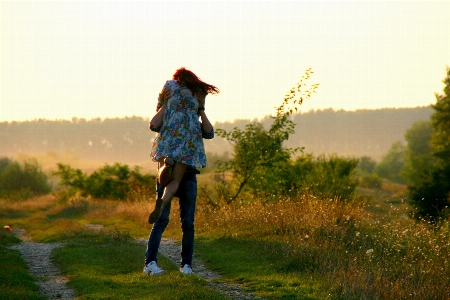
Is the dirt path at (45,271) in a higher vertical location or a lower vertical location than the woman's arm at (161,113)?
lower

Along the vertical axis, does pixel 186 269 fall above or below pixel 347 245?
above

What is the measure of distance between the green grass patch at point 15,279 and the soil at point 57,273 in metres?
0.15

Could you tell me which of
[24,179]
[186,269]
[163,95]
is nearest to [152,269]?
[186,269]

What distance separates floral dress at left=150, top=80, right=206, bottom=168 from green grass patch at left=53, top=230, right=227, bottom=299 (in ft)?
5.23

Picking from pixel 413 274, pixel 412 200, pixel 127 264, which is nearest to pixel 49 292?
pixel 127 264

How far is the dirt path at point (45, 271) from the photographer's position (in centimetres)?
899

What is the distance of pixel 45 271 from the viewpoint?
1125 centimetres

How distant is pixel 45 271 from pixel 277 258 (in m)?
3.82

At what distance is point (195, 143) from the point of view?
8.96m

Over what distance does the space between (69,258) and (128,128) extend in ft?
575

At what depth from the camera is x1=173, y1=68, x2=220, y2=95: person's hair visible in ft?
29.3

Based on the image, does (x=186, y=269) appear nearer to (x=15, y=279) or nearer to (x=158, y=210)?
(x=158, y=210)

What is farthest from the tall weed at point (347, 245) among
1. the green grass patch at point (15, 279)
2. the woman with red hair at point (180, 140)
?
the green grass patch at point (15, 279)

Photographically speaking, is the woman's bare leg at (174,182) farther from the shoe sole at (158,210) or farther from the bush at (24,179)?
the bush at (24,179)
